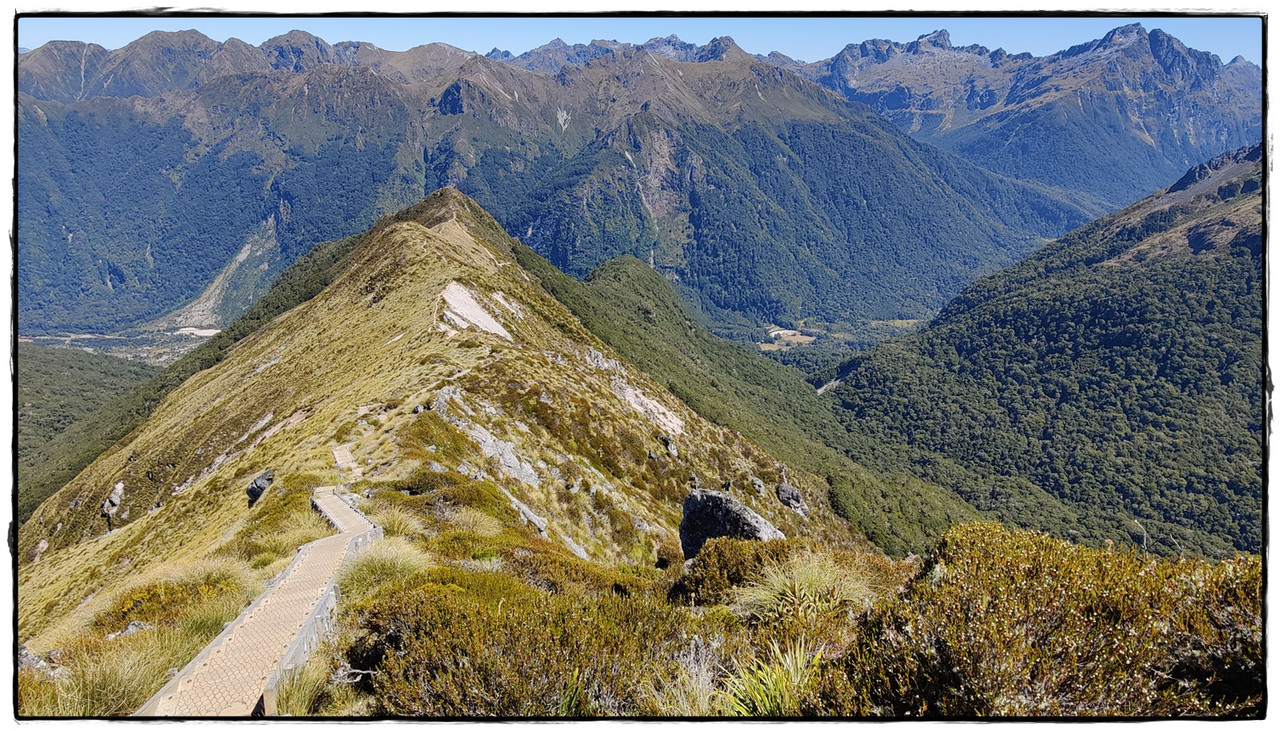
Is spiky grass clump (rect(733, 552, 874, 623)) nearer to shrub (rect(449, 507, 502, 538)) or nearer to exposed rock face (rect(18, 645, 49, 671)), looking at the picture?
exposed rock face (rect(18, 645, 49, 671))

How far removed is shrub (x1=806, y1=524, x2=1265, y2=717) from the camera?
20.2 ft

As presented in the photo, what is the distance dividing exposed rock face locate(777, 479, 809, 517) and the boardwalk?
82.2 meters

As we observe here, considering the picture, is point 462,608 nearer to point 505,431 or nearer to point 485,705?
point 485,705

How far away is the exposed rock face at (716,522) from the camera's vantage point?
2750 cm

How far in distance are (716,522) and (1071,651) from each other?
73.5 ft

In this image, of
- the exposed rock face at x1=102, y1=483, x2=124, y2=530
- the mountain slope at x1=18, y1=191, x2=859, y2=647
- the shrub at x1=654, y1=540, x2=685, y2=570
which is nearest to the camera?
the shrub at x1=654, y1=540, x2=685, y2=570

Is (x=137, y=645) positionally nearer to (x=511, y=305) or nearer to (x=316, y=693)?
(x=316, y=693)

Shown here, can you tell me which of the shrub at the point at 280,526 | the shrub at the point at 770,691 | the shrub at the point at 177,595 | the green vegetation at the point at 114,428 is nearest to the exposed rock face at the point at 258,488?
the shrub at the point at 280,526

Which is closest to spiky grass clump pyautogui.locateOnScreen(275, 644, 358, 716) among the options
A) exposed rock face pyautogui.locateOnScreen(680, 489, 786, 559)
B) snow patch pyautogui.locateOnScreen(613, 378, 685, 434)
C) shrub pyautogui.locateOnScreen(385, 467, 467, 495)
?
exposed rock face pyautogui.locateOnScreen(680, 489, 786, 559)

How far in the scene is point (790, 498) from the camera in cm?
9550

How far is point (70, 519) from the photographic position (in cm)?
9269

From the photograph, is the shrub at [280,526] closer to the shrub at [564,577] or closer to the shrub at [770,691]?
the shrub at [564,577]

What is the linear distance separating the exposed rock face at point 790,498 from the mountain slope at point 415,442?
5.71ft

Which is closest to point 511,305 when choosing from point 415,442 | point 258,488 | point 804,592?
point 415,442
